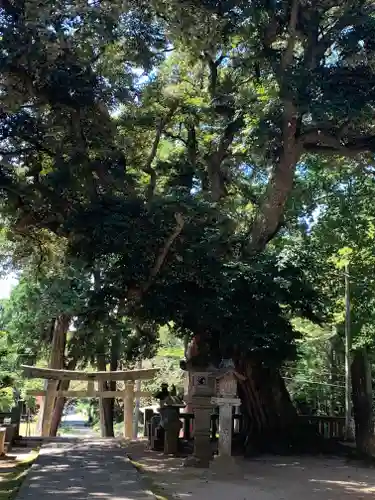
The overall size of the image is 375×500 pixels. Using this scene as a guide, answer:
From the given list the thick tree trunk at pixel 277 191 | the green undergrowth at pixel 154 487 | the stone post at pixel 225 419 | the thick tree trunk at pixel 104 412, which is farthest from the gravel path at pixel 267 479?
the thick tree trunk at pixel 104 412

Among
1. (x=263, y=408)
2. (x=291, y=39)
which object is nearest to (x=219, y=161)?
(x=291, y=39)

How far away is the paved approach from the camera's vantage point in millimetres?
6809

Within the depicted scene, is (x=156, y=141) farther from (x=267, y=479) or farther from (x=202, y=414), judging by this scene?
(x=267, y=479)

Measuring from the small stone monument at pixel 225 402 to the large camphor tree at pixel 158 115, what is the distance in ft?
5.01

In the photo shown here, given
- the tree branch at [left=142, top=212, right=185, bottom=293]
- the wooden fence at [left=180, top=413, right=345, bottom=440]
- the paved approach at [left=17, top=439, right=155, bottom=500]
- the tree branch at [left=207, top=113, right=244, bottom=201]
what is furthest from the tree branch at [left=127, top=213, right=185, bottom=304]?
the tree branch at [left=207, top=113, right=244, bottom=201]

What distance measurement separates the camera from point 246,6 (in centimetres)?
1175

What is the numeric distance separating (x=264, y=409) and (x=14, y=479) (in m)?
6.41

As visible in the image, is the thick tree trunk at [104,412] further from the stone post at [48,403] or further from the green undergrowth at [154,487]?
the green undergrowth at [154,487]

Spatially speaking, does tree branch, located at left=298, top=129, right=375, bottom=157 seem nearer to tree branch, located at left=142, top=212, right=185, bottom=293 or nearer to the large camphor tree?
the large camphor tree

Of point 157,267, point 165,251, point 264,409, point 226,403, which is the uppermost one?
point 165,251

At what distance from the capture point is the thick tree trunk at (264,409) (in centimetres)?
1259

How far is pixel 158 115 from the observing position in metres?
14.7

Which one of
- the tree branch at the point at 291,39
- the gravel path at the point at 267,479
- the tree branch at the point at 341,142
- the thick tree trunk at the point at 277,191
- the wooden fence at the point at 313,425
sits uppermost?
the tree branch at the point at 291,39

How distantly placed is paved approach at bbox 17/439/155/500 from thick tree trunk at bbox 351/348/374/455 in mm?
5295
